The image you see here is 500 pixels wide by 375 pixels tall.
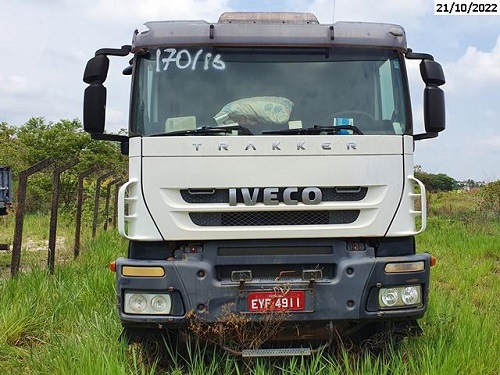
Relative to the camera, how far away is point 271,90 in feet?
14.5

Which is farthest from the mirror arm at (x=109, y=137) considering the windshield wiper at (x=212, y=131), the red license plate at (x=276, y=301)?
the red license plate at (x=276, y=301)

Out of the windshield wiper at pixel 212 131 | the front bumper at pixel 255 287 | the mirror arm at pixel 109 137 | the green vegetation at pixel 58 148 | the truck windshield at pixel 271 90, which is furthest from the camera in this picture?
the green vegetation at pixel 58 148

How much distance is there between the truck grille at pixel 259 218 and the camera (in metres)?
4.08

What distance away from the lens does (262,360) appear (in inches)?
166

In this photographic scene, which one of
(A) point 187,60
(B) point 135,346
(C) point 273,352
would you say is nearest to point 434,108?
(A) point 187,60

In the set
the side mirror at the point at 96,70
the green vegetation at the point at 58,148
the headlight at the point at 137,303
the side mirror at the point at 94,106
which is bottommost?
the headlight at the point at 137,303

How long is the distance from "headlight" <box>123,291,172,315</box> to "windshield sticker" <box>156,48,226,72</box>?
160cm

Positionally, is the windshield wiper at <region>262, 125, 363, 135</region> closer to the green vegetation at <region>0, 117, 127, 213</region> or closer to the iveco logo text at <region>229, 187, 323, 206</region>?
the iveco logo text at <region>229, 187, 323, 206</region>

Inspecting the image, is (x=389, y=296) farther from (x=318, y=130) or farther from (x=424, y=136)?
(x=424, y=136)

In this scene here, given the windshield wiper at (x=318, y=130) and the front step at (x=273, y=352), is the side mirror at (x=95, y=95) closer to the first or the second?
the windshield wiper at (x=318, y=130)

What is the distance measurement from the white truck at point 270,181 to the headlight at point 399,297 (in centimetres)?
1

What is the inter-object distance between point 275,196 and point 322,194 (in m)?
0.33

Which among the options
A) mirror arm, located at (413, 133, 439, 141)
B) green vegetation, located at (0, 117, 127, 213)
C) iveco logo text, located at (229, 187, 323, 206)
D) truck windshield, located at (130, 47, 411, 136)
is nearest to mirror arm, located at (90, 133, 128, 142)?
truck windshield, located at (130, 47, 411, 136)

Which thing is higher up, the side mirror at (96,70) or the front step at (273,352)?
the side mirror at (96,70)
